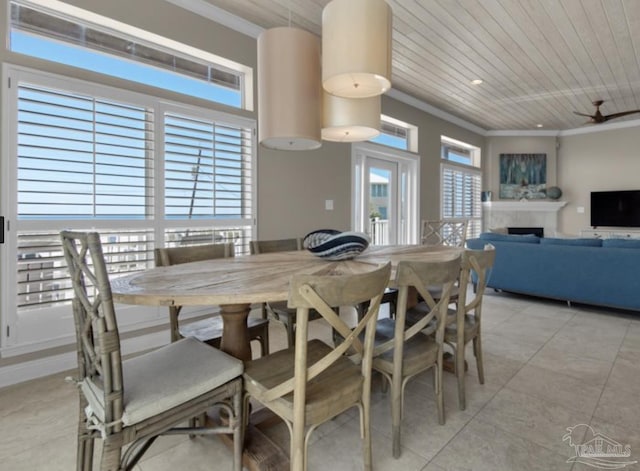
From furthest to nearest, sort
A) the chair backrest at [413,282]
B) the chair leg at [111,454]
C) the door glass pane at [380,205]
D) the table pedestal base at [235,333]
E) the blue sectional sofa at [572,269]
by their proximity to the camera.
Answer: the door glass pane at [380,205]
the blue sectional sofa at [572,269]
the table pedestal base at [235,333]
the chair backrest at [413,282]
the chair leg at [111,454]

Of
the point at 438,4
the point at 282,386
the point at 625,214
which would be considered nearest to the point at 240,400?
the point at 282,386

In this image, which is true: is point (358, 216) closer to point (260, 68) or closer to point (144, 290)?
point (260, 68)

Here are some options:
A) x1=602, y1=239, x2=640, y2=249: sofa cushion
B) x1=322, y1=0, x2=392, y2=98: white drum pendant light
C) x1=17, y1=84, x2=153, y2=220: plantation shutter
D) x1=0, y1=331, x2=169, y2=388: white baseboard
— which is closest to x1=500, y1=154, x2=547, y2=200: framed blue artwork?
x1=602, y1=239, x2=640, y2=249: sofa cushion

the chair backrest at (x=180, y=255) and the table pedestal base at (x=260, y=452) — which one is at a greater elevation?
the chair backrest at (x=180, y=255)

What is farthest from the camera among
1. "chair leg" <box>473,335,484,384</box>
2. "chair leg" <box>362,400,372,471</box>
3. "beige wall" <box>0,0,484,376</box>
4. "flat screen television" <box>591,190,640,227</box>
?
"flat screen television" <box>591,190,640,227</box>

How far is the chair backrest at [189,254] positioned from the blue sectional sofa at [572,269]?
3.44 metres

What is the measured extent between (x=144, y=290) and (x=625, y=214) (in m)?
8.22

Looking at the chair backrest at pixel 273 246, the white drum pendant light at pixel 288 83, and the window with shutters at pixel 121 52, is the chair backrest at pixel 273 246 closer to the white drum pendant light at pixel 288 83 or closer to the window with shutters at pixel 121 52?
the white drum pendant light at pixel 288 83

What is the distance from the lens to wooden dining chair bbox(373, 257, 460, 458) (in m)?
1.52

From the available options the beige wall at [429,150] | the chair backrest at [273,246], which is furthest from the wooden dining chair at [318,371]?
the beige wall at [429,150]

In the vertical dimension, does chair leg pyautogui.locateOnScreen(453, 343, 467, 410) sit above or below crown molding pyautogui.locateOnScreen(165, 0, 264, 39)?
below

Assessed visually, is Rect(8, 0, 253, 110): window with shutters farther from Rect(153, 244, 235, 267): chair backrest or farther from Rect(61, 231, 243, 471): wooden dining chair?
Rect(61, 231, 243, 471): wooden dining chair

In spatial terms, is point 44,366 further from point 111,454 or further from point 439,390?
point 439,390

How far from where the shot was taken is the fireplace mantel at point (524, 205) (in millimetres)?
7199
